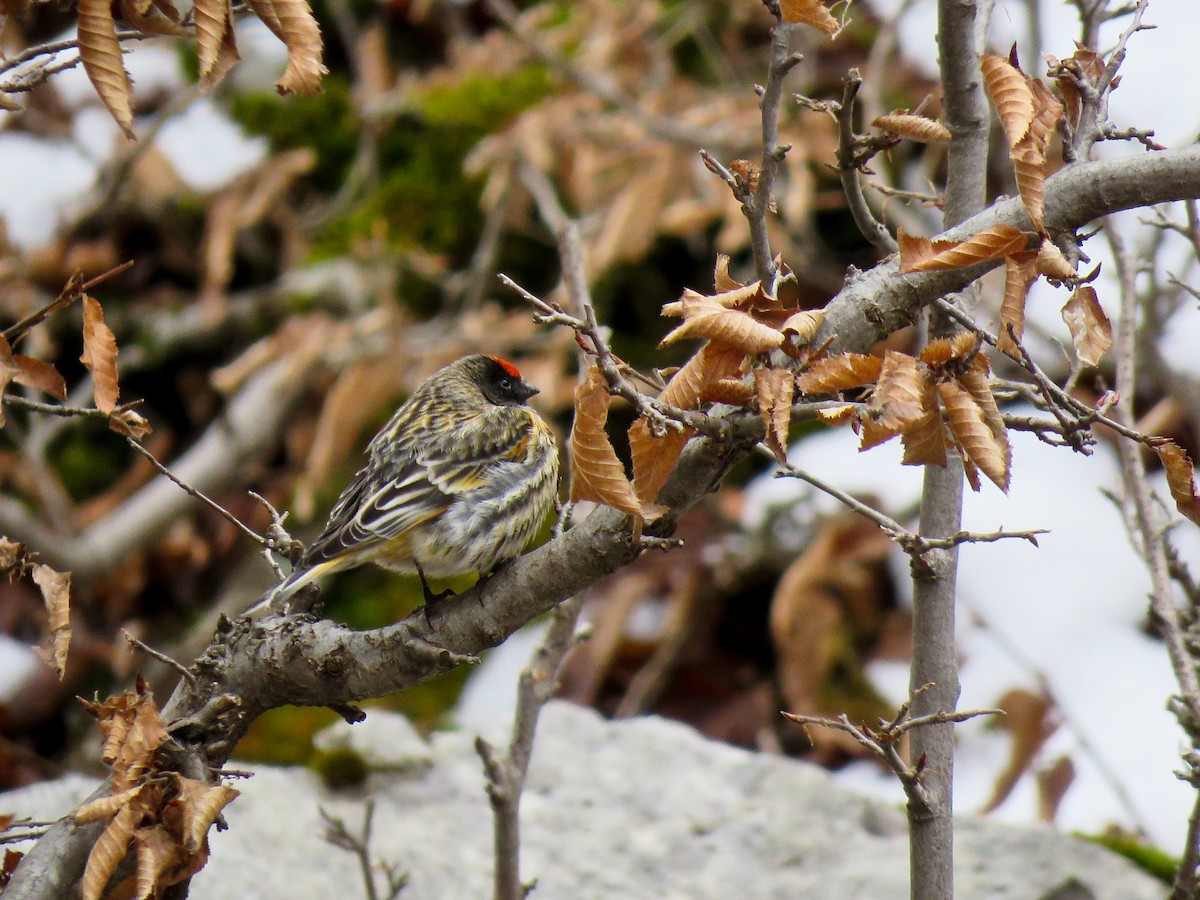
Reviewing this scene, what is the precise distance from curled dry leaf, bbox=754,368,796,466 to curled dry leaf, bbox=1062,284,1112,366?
0.48 m

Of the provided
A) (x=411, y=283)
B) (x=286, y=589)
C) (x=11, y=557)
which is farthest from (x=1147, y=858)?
(x=411, y=283)

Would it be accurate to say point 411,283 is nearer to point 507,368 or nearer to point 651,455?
point 507,368

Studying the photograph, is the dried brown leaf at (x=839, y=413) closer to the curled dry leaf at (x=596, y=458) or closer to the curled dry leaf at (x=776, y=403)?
the curled dry leaf at (x=776, y=403)

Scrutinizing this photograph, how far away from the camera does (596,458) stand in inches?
85.6

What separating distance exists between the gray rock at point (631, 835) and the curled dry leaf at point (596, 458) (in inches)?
90.4

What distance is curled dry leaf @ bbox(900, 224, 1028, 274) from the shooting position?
2.12 meters

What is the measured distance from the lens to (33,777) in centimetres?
619

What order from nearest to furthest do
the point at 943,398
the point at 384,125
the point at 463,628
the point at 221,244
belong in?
the point at 943,398, the point at 463,628, the point at 221,244, the point at 384,125

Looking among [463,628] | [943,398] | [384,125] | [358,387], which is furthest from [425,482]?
[384,125]

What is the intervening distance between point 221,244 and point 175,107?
4.81ft

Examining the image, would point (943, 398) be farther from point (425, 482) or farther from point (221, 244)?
point (221, 244)

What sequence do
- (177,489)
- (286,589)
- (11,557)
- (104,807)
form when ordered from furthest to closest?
(177,489), (286,589), (11,557), (104,807)

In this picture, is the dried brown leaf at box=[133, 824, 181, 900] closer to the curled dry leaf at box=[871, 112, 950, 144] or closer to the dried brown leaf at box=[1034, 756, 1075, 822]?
the curled dry leaf at box=[871, 112, 950, 144]

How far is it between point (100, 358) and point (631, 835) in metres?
2.59
